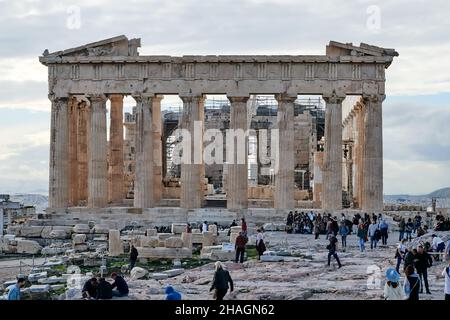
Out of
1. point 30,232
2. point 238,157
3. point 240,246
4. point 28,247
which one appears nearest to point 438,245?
point 240,246

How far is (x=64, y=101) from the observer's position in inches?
1823

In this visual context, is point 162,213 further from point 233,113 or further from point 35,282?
point 35,282

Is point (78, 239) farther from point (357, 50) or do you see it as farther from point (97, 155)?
point (357, 50)

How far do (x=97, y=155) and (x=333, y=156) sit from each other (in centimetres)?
1218

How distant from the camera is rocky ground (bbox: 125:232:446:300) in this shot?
66.7ft

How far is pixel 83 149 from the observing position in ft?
165

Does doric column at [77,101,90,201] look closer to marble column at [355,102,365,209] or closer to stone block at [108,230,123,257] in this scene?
marble column at [355,102,365,209]

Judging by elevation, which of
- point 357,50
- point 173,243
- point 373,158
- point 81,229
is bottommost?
point 173,243

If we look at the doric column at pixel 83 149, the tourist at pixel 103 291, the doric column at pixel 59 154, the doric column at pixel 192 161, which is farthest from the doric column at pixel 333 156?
the tourist at pixel 103 291
